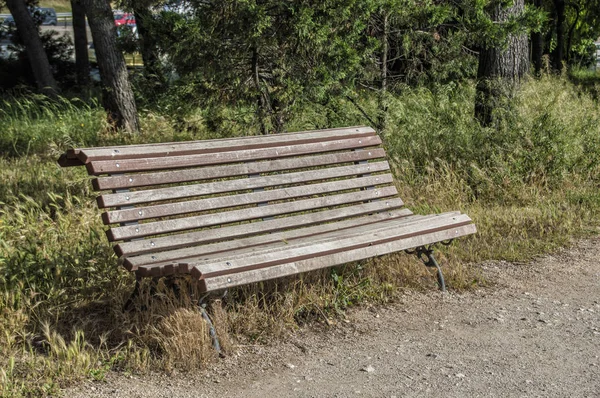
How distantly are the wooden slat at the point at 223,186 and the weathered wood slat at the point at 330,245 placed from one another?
1.46ft

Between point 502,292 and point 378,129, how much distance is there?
3.39 m

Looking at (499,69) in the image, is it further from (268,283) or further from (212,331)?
(212,331)

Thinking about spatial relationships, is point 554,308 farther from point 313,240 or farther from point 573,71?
point 573,71

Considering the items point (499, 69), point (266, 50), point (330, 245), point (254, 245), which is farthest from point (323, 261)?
point (499, 69)

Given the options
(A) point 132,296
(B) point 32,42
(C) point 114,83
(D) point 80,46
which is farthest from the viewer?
(D) point 80,46

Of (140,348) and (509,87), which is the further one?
(509,87)

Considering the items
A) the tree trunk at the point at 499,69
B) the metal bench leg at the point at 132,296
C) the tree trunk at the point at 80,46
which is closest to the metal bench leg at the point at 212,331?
the metal bench leg at the point at 132,296

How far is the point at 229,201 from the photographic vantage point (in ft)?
15.3

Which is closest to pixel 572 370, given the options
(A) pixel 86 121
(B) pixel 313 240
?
(B) pixel 313 240

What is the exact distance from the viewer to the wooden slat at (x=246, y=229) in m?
4.24

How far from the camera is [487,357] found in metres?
4.14

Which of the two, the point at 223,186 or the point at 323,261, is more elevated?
the point at 223,186

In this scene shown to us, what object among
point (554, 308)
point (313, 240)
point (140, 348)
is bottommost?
point (554, 308)

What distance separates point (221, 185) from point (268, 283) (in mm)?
643
